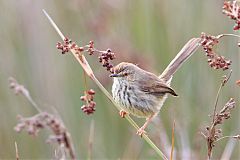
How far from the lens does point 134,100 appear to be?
2713mm

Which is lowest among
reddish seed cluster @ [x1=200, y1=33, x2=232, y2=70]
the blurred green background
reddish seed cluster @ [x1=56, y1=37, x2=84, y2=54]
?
reddish seed cluster @ [x1=200, y1=33, x2=232, y2=70]

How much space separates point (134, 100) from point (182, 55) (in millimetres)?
361

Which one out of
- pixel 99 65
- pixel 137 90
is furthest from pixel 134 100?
pixel 99 65

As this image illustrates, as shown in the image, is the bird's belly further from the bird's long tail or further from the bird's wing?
the bird's long tail

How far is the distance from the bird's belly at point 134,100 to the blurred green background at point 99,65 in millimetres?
905

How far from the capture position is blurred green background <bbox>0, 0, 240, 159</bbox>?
3807 mm

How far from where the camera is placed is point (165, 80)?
2861 mm

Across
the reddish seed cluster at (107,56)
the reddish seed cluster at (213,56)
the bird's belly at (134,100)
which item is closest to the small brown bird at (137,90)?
the bird's belly at (134,100)

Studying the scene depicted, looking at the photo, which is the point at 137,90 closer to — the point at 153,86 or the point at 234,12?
the point at 153,86

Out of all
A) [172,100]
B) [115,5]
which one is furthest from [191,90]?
[115,5]

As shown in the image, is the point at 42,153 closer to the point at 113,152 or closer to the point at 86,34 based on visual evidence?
the point at 113,152

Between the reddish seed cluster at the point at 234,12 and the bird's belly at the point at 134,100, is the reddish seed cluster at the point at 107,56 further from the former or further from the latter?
the bird's belly at the point at 134,100

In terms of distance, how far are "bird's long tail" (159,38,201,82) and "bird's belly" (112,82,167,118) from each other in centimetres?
16

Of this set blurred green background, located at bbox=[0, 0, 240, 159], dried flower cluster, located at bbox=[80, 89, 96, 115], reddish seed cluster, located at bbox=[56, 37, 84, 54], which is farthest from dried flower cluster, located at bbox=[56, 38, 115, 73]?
blurred green background, located at bbox=[0, 0, 240, 159]
